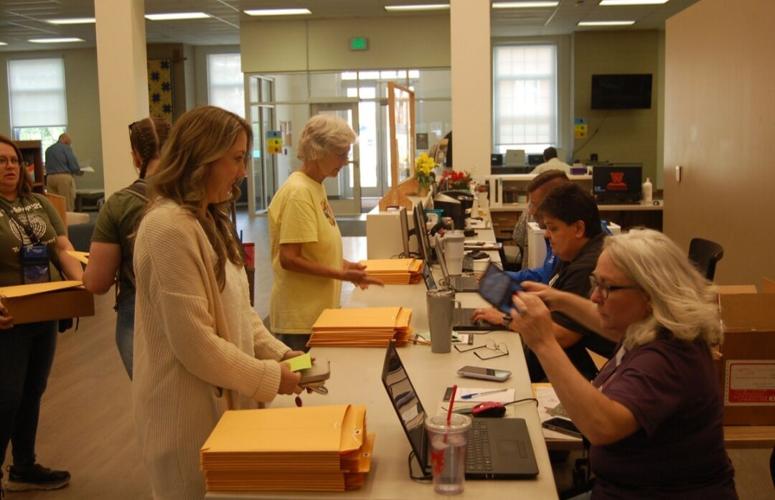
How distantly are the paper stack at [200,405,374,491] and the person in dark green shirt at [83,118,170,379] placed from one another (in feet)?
3.70

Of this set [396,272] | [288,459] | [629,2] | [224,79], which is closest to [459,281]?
[396,272]

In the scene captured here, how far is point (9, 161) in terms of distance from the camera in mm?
3125

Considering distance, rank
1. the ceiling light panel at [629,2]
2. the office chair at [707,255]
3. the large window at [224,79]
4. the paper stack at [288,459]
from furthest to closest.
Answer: the large window at [224,79]
the ceiling light panel at [629,2]
the office chair at [707,255]
the paper stack at [288,459]

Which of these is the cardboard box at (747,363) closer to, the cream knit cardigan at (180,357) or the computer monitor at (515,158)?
the cream knit cardigan at (180,357)

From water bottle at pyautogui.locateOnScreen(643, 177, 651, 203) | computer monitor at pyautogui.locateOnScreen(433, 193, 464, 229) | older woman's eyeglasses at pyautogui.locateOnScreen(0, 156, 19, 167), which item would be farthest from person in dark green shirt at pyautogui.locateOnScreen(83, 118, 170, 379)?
water bottle at pyautogui.locateOnScreen(643, 177, 651, 203)

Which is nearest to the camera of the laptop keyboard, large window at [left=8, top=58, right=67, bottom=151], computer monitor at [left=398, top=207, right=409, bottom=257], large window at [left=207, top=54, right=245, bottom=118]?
the laptop keyboard

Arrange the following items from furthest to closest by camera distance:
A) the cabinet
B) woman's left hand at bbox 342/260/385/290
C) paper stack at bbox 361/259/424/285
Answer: the cabinet
paper stack at bbox 361/259/424/285
woman's left hand at bbox 342/260/385/290

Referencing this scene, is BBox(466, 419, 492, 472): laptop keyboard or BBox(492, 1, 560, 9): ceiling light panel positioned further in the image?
BBox(492, 1, 560, 9): ceiling light panel

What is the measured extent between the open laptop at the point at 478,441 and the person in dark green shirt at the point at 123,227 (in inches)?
46.2

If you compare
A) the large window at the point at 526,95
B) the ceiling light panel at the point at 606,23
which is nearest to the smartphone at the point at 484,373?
the ceiling light panel at the point at 606,23

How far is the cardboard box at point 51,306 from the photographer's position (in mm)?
2883

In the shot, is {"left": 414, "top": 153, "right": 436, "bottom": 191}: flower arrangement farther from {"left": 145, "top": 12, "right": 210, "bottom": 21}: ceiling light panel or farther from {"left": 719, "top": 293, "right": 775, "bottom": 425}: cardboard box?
{"left": 145, "top": 12, "right": 210, "bottom": 21}: ceiling light panel

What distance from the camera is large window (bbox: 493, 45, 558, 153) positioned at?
1587 cm

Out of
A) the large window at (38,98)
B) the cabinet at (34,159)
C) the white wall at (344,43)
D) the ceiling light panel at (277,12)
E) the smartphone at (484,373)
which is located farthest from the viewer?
the large window at (38,98)
